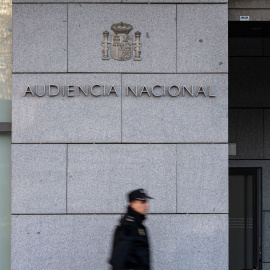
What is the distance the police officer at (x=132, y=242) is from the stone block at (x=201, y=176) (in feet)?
8.57

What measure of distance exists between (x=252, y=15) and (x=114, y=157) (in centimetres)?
328

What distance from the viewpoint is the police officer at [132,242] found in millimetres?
7285

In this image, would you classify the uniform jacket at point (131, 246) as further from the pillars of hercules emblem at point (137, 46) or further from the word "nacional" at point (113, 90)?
the pillars of hercules emblem at point (137, 46)

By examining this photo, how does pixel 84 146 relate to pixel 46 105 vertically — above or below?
below

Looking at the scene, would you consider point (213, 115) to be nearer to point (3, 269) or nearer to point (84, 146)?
point (84, 146)

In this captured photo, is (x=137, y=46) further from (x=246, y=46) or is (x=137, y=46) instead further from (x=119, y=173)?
(x=246, y=46)

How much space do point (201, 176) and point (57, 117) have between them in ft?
7.81

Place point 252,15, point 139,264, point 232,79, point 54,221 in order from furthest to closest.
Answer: point 232,79 < point 252,15 < point 54,221 < point 139,264

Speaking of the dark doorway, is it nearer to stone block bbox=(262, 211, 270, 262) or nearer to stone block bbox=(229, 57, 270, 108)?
stone block bbox=(262, 211, 270, 262)

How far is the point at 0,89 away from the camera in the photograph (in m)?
10.5

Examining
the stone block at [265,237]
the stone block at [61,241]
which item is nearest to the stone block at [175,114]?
the stone block at [61,241]

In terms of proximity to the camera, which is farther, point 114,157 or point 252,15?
point 252,15

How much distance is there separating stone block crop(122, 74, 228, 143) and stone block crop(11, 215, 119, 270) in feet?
4.99

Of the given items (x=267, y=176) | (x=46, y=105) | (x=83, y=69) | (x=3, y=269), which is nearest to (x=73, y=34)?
(x=83, y=69)
